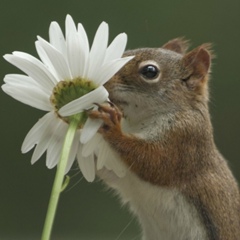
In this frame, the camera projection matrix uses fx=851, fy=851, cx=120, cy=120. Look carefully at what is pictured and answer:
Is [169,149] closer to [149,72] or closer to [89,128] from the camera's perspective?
[149,72]

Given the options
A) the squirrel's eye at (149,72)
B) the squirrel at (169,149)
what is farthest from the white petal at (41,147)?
the squirrel's eye at (149,72)

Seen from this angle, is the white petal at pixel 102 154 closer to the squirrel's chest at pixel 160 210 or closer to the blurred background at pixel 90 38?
the squirrel's chest at pixel 160 210

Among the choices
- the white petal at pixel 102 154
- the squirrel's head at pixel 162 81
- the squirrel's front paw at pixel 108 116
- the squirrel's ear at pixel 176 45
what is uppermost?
the squirrel's front paw at pixel 108 116

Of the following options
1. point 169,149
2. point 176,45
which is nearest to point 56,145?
point 169,149

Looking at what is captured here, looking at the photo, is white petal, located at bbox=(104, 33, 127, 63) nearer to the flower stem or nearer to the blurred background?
the flower stem

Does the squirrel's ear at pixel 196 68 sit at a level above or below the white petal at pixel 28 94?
below

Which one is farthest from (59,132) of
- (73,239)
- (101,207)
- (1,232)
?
(101,207)

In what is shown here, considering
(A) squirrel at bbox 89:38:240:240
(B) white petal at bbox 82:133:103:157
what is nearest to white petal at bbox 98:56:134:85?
(B) white petal at bbox 82:133:103:157
